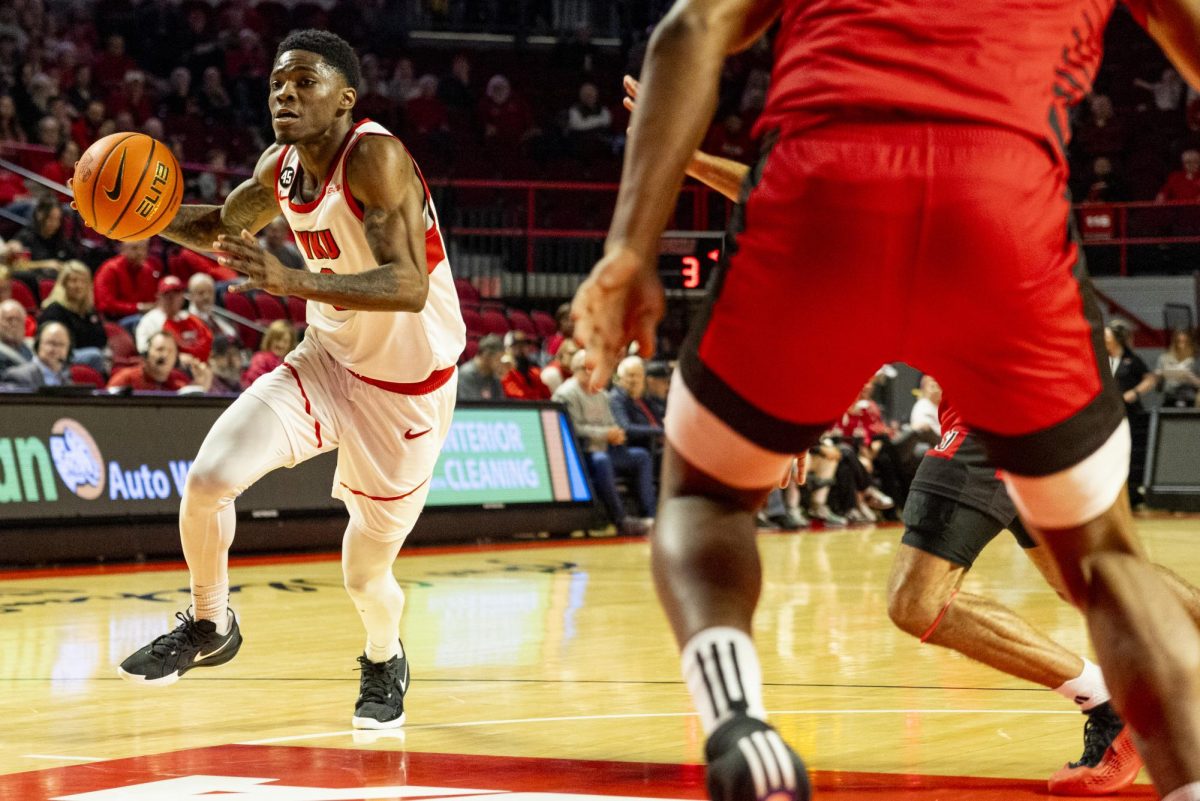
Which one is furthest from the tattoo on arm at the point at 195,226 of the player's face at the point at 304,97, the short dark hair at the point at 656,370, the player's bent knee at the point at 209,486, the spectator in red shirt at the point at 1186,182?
the spectator in red shirt at the point at 1186,182

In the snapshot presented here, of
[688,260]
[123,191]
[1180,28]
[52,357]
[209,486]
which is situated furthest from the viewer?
[688,260]

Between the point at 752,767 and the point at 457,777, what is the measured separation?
7.67 ft

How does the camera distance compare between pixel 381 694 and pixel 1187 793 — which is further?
pixel 381 694

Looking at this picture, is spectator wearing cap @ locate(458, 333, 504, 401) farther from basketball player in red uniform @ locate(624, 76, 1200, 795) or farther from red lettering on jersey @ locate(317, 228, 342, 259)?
basketball player in red uniform @ locate(624, 76, 1200, 795)

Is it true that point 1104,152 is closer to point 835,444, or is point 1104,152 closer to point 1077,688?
point 835,444

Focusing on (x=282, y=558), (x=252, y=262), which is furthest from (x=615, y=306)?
(x=282, y=558)

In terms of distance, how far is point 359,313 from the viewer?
531 centimetres

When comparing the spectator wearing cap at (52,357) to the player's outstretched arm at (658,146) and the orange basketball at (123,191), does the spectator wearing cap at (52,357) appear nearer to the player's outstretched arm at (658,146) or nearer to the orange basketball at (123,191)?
the orange basketball at (123,191)

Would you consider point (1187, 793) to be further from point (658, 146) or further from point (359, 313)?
point (359, 313)

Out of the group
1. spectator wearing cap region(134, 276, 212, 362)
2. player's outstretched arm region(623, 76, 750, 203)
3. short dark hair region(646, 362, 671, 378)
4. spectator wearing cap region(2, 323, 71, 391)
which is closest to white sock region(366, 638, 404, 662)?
player's outstretched arm region(623, 76, 750, 203)

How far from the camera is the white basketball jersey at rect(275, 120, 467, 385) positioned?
530cm

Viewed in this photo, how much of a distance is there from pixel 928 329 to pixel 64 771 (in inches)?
118

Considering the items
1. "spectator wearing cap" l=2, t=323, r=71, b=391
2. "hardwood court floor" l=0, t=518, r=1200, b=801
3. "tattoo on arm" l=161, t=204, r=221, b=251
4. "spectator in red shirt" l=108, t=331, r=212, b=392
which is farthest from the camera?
"spectator in red shirt" l=108, t=331, r=212, b=392

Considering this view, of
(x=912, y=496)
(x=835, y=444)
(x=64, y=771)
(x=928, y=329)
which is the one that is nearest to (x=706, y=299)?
(x=928, y=329)
